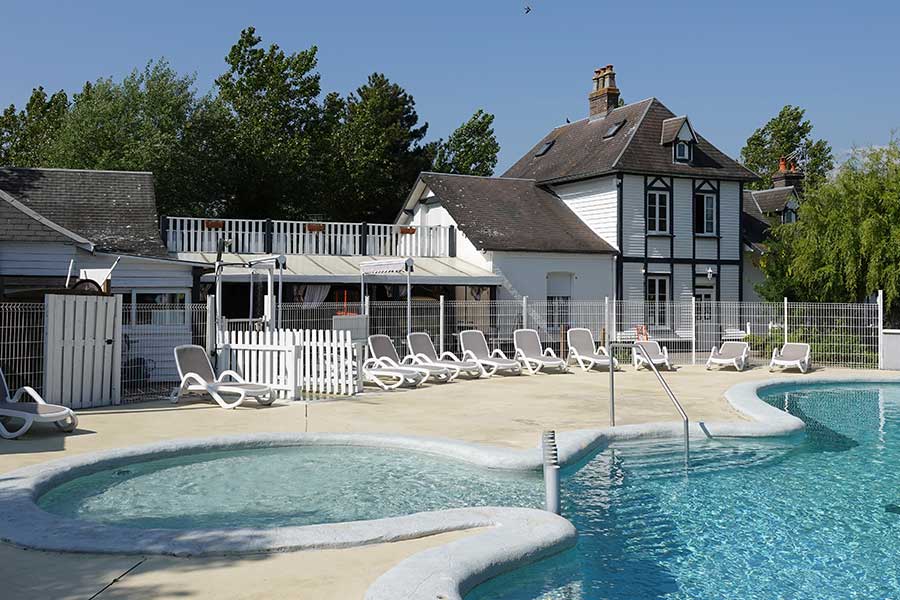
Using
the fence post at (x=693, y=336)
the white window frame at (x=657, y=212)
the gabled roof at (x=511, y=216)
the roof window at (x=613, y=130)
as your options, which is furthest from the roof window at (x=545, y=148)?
the fence post at (x=693, y=336)

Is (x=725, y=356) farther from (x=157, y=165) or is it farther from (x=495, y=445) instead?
(x=157, y=165)

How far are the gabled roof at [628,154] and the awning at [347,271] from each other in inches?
244

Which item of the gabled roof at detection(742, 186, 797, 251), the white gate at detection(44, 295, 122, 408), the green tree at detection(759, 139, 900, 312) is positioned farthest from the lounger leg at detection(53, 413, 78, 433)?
the gabled roof at detection(742, 186, 797, 251)

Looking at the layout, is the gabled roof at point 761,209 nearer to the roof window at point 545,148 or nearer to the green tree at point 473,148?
the roof window at point 545,148

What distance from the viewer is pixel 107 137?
36250 millimetres

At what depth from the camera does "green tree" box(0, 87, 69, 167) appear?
146 ft

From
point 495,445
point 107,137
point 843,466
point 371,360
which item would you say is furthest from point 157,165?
point 843,466

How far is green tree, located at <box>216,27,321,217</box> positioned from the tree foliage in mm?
48

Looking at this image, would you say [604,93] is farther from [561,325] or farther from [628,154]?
[561,325]

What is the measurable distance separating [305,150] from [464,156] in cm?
1236

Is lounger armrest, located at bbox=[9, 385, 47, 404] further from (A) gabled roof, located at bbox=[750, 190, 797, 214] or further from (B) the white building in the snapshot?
(A) gabled roof, located at bbox=[750, 190, 797, 214]

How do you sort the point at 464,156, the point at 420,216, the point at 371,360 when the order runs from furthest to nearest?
1. the point at 464,156
2. the point at 420,216
3. the point at 371,360

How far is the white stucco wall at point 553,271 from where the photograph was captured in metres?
26.2

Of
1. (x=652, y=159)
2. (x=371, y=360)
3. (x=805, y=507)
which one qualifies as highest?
(x=652, y=159)
